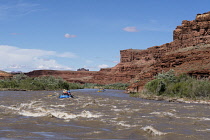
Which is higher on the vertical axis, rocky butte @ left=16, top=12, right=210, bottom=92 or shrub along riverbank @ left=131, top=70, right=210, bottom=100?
rocky butte @ left=16, top=12, right=210, bottom=92

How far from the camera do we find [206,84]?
29156mm

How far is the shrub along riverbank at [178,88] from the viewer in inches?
1137

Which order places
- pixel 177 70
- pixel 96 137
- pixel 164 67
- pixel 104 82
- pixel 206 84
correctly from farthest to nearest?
pixel 104 82 → pixel 164 67 → pixel 177 70 → pixel 206 84 → pixel 96 137

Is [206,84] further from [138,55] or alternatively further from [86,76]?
[86,76]

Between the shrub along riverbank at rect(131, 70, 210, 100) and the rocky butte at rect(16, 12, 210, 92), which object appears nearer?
the shrub along riverbank at rect(131, 70, 210, 100)

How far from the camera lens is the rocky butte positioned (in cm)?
4700

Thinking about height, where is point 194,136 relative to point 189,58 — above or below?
below

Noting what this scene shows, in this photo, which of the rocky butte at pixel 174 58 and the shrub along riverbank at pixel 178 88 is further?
the rocky butte at pixel 174 58

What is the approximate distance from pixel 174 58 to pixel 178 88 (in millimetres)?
20999

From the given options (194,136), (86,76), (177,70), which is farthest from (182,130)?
(86,76)

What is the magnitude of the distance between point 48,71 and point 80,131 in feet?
575

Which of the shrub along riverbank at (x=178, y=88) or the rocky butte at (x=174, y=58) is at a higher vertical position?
the rocky butte at (x=174, y=58)

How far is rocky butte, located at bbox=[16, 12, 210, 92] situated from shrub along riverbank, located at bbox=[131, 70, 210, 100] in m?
5.10

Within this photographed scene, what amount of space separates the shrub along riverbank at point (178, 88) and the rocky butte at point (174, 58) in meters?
5.10
